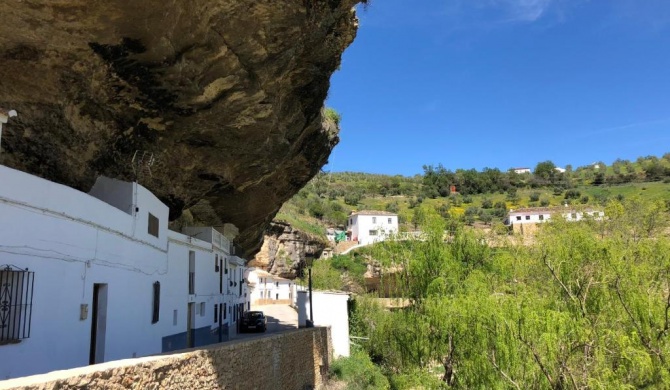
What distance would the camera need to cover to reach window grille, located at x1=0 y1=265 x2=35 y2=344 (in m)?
7.80

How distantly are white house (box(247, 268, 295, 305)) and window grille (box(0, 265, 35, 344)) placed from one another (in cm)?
3996

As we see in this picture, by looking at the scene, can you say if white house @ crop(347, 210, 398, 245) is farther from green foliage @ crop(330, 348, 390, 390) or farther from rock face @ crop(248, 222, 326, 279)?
green foliage @ crop(330, 348, 390, 390)

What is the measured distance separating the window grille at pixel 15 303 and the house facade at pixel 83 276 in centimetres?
1

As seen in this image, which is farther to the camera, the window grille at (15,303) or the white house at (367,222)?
the white house at (367,222)

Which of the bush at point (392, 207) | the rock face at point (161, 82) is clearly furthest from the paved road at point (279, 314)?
the bush at point (392, 207)

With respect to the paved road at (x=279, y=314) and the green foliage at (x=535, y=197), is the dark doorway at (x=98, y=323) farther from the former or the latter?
the green foliage at (x=535, y=197)

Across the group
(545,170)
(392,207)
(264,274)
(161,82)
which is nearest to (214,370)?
(161,82)

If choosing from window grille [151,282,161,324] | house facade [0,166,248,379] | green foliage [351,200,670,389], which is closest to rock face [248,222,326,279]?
green foliage [351,200,670,389]

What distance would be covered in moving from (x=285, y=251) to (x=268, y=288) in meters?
5.16

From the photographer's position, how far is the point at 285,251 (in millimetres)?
49594

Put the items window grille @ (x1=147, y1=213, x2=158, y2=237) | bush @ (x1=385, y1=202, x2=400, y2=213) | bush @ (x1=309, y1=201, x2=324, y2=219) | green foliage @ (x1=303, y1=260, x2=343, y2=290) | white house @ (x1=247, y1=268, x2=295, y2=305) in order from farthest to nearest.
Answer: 1. bush @ (x1=385, y1=202, x2=400, y2=213)
2. bush @ (x1=309, y1=201, x2=324, y2=219)
3. white house @ (x1=247, y1=268, x2=295, y2=305)
4. green foliage @ (x1=303, y1=260, x2=343, y2=290)
5. window grille @ (x1=147, y1=213, x2=158, y2=237)

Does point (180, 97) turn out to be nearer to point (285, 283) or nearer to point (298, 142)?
point (298, 142)

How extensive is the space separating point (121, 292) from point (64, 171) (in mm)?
4322

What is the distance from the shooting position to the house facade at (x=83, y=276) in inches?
313
